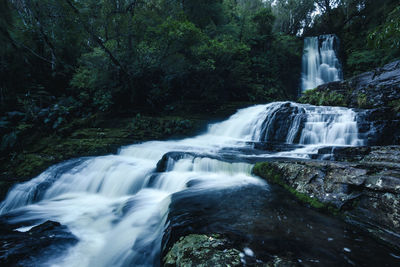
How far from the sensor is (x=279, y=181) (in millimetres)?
3918

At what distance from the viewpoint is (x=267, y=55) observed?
17.8 m

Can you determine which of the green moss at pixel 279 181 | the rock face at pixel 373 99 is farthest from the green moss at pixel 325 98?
the green moss at pixel 279 181

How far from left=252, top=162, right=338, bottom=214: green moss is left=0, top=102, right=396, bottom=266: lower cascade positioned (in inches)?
9.5

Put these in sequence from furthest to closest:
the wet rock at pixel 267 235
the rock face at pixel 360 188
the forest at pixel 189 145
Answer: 1. the forest at pixel 189 145
2. the rock face at pixel 360 188
3. the wet rock at pixel 267 235

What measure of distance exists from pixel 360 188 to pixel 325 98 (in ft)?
29.9

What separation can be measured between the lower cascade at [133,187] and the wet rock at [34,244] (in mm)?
111

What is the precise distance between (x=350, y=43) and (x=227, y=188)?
21.6 meters

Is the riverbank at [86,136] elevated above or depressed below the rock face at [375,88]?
below

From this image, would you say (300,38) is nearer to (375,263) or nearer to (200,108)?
(200,108)

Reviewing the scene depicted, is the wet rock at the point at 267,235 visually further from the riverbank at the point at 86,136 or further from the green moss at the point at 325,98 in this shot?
the green moss at the point at 325,98

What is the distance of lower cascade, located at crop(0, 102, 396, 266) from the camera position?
2.89 metres

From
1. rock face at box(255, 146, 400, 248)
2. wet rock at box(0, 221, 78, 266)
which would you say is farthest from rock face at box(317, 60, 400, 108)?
wet rock at box(0, 221, 78, 266)

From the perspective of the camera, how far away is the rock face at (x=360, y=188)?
2312 mm

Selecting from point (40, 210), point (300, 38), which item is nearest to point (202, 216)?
point (40, 210)
